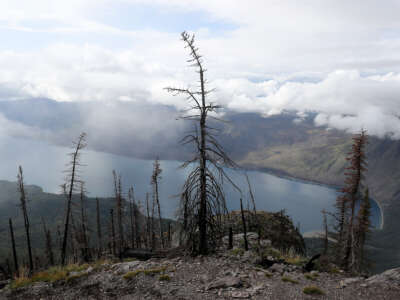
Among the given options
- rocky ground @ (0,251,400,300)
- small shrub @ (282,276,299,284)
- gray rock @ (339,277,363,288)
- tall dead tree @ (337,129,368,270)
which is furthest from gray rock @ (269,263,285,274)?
tall dead tree @ (337,129,368,270)

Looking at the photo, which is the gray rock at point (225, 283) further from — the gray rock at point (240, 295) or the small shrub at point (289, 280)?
the small shrub at point (289, 280)

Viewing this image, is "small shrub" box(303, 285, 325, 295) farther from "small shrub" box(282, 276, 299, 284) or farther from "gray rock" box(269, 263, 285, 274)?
"gray rock" box(269, 263, 285, 274)

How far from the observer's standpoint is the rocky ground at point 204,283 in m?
9.61

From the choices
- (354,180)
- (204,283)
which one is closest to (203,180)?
(204,283)

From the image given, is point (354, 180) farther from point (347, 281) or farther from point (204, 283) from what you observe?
point (204, 283)

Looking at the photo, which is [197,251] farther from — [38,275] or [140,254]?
[38,275]

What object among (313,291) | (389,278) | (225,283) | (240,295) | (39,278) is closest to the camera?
(240,295)

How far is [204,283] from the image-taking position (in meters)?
10.6

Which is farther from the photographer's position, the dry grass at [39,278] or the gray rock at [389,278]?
the dry grass at [39,278]

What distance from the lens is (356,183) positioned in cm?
2412

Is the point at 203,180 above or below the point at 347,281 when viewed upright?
above

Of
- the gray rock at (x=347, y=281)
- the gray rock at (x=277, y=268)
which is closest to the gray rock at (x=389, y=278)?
the gray rock at (x=347, y=281)

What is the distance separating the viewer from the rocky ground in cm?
961

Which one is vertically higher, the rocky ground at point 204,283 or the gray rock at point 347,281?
the rocky ground at point 204,283
